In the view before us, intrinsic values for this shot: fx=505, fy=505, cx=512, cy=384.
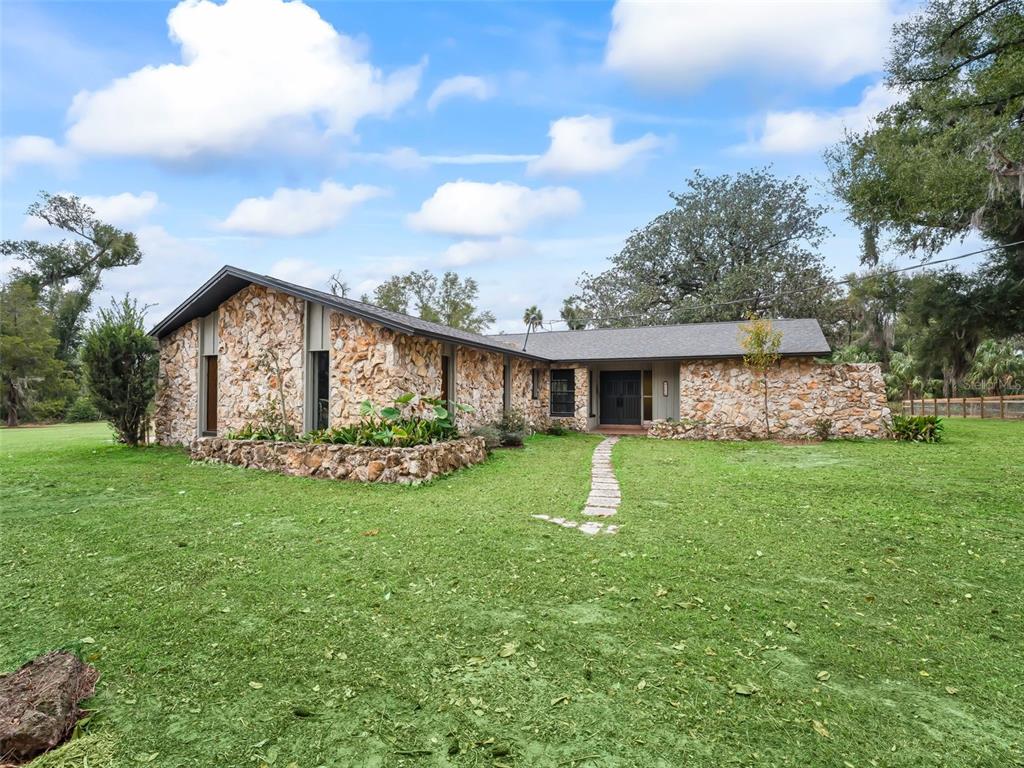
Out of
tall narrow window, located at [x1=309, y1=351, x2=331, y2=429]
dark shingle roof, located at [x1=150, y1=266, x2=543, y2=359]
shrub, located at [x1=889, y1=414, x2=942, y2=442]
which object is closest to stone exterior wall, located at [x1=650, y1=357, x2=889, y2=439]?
shrub, located at [x1=889, y1=414, x2=942, y2=442]

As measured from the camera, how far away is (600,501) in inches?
259

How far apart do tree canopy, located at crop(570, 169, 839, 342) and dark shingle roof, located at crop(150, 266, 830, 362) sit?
13.0m

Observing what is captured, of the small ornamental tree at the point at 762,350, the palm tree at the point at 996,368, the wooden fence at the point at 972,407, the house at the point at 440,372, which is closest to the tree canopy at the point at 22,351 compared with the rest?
the house at the point at 440,372

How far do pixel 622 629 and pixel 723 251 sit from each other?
32.4 meters

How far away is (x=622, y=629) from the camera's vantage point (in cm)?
313

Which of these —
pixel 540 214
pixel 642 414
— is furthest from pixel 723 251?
pixel 642 414

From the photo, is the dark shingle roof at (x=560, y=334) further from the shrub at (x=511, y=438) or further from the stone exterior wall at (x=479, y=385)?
the shrub at (x=511, y=438)

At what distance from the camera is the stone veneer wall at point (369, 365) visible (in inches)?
378

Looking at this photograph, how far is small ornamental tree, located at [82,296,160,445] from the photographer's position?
35.9 ft

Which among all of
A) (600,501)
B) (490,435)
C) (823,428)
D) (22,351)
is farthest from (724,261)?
(22,351)

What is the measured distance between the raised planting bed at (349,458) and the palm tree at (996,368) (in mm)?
26110

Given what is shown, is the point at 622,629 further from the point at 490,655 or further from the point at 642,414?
the point at 642,414

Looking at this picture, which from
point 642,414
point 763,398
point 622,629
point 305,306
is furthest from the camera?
point 642,414

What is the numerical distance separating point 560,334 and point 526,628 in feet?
55.4
